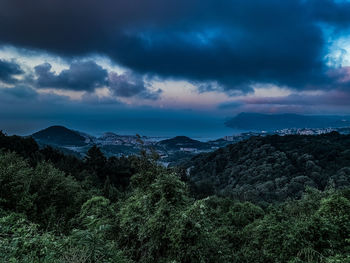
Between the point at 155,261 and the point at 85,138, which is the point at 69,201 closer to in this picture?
the point at 155,261

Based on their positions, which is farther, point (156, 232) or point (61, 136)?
point (61, 136)

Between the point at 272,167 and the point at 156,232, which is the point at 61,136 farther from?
the point at 156,232

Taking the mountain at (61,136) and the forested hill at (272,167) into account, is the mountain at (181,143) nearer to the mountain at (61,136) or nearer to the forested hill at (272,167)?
the forested hill at (272,167)

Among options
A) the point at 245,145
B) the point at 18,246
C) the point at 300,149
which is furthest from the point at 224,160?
the point at 18,246

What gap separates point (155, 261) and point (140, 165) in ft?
7.89

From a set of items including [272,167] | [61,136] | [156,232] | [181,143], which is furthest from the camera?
[181,143]

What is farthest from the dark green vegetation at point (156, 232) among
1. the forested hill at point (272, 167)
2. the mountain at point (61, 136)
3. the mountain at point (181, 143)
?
the mountain at point (61, 136)

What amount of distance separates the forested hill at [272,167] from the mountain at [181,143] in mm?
43961

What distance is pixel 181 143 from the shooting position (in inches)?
5812

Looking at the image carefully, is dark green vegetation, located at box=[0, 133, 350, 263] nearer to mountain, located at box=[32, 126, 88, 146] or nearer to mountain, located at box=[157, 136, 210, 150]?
mountain, located at box=[157, 136, 210, 150]

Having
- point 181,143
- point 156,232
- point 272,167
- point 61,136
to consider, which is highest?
point 61,136

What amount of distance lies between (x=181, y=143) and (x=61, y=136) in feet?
270

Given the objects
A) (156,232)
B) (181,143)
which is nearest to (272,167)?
(156,232)

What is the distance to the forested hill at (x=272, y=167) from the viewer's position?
49.1 meters
